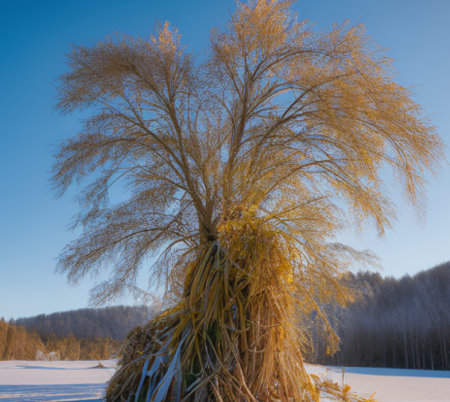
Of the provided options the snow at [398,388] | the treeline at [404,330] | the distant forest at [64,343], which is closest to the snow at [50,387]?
the distant forest at [64,343]

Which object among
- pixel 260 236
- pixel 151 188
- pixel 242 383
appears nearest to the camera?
pixel 242 383

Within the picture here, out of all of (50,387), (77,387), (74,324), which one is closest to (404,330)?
(77,387)

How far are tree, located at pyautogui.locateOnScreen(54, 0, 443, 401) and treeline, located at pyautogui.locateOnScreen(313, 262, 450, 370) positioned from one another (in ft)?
58.1

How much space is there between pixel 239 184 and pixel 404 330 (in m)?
21.3

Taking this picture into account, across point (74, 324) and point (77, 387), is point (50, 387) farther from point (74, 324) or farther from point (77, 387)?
point (74, 324)

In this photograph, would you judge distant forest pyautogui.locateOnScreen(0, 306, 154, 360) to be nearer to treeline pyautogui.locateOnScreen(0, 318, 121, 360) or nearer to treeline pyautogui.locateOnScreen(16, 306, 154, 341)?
treeline pyautogui.locateOnScreen(0, 318, 121, 360)

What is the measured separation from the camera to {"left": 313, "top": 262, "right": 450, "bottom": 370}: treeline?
65.2 ft

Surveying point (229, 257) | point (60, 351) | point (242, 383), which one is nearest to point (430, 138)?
point (229, 257)

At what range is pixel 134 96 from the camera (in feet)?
12.6

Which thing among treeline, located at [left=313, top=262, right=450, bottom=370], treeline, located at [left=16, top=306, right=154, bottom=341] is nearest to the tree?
treeline, located at [left=313, top=262, right=450, bottom=370]

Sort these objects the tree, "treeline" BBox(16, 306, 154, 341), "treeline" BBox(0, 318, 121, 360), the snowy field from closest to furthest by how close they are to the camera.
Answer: the tree < the snowy field < "treeline" BBox(0, 318, 121, 360) < "treeline" BBox(16, 306, 154, 341)

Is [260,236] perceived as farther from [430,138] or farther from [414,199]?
[430,138]

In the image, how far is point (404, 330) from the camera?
2025 centimetres

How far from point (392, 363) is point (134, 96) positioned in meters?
22.7
